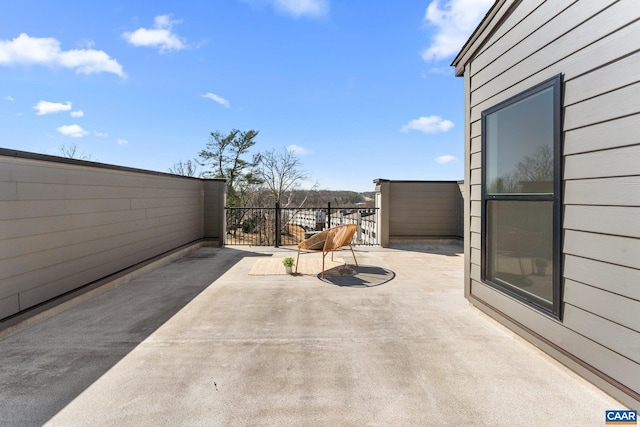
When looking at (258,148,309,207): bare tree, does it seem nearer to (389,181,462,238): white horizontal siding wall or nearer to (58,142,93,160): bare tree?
(58,142,93,160): bare tree

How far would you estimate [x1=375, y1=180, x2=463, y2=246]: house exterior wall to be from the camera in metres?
7.14

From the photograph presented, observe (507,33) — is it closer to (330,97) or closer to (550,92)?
(550,92)

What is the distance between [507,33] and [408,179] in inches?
189

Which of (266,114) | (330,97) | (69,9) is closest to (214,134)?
(266,114)

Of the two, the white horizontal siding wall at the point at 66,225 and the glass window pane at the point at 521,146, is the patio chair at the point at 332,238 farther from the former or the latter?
the white horizontal siding wall at the point at 66,225

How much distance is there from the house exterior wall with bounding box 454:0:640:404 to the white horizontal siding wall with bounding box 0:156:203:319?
4234 mm

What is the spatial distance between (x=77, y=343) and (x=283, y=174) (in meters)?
13.1

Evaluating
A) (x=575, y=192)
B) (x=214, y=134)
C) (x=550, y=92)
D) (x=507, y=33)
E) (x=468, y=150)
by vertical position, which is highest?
(x=214, y=134)

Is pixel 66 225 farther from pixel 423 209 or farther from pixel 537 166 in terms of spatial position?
pixel 423 209

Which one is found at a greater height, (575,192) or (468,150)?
(468,150)

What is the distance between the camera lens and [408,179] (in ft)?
23.3

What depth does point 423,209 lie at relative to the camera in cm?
718

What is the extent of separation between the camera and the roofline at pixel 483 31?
2.36 m

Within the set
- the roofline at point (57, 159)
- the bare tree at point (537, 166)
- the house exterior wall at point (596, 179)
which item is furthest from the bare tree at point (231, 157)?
the house exterior wall at point (596, 179)
